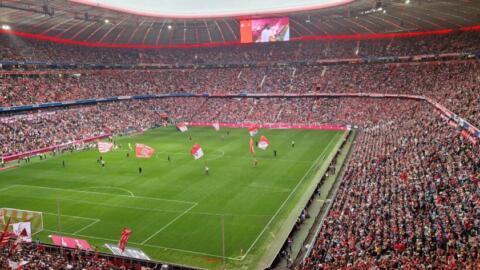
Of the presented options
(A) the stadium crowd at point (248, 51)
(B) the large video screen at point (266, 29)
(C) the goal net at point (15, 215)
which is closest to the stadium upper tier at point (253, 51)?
(A) the stadium crowd at point (248, 51)

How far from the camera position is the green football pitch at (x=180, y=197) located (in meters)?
24.6

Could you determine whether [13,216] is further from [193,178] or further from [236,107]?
[236,107]

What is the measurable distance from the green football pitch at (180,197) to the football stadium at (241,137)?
7.3 inches

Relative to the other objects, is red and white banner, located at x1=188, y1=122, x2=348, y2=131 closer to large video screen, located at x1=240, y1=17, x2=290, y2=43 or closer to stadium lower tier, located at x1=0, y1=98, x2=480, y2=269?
stadium lower tier, located at x1=0, y1=98, x2=480, y2=269

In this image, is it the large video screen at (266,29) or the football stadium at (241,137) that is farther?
the large video screen at (266,29)

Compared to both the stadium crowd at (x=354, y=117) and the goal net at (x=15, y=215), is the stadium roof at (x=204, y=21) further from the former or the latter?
the goal net at (x=15, y=215)

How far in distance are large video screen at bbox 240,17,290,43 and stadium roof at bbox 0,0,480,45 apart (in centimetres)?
222

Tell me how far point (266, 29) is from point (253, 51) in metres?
22.9

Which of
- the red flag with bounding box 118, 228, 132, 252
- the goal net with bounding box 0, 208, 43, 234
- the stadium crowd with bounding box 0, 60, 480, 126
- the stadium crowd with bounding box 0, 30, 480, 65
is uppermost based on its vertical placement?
the stadium crowd with bounding box 0, 30, 480, 65

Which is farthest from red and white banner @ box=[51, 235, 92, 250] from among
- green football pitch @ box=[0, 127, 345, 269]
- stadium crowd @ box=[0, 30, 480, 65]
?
stadium crowd @ box=[0, 30, 480, 65]

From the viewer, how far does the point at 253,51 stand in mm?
93688

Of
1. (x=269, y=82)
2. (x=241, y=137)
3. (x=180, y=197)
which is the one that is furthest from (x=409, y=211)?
(x=269, y=82)

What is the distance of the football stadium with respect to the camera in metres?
22.0

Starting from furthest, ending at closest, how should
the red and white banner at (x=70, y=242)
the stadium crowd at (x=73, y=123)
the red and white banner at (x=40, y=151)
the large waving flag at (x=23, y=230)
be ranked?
the stadium crowd at (x=73, y=123), the red and white banner at (x=40, y=151), the large waving flag at (x=23, y=230), the red and white banner at (x=70, y=242)
